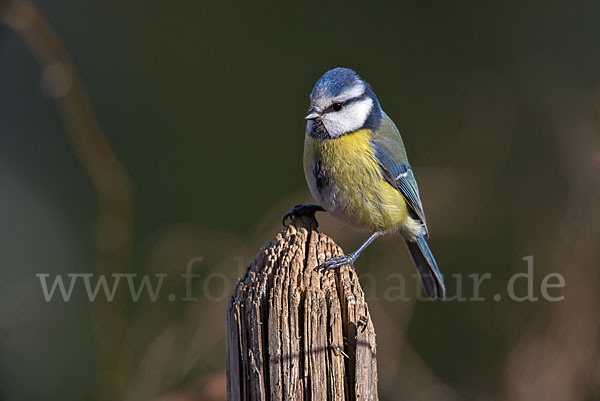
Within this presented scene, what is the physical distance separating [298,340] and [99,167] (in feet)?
4.32

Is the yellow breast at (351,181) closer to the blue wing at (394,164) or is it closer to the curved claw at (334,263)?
the blue wing at (394,164)

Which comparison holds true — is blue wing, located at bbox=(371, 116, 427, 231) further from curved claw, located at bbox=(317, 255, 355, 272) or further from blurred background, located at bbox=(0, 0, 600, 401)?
curved claw, located at bbox=(317, 255, 355, 272)

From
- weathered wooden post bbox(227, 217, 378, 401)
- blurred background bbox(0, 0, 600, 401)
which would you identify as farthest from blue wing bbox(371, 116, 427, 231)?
weathered wooden post bbox(227, 217, 378, 401)

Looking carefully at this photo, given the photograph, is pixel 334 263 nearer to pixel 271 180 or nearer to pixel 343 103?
pixel 343 103

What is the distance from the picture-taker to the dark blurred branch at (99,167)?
6.98 ft

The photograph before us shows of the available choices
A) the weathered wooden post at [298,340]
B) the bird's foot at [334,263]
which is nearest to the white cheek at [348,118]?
the bird's foot at [334,263]

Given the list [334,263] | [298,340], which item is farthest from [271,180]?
[298,340]

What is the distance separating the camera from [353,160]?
245 cm

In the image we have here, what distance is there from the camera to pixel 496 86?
160 inches

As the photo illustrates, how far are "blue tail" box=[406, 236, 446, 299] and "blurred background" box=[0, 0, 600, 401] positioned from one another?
319 millimetres

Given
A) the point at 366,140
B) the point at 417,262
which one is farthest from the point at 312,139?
the point at 417,262

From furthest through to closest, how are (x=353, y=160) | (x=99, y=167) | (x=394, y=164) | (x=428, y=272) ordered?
(x=428, y=272), (x=394, y=164), (x=353, y=160), (x=99, y=167)

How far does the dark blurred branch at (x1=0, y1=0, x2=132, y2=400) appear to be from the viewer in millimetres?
2127

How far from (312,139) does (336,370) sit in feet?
4.21
